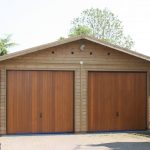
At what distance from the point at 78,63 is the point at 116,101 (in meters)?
2.18

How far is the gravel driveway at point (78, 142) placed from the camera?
13539mm

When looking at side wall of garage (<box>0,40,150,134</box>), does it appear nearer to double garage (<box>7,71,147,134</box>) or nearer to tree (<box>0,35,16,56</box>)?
double garage (<box>7,71,147,134</box>)

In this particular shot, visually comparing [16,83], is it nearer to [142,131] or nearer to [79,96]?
[79,96]

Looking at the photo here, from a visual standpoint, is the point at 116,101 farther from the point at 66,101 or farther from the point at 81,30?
the point at 81,30

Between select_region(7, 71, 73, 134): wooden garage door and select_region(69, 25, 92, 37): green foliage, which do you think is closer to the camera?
select_region(7, 71, 73, 134): wooden garage door

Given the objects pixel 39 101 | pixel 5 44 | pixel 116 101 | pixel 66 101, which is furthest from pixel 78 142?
pixel 5 44

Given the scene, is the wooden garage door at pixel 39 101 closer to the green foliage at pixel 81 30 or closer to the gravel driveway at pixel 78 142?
the gravel driveway at pixel 78 142

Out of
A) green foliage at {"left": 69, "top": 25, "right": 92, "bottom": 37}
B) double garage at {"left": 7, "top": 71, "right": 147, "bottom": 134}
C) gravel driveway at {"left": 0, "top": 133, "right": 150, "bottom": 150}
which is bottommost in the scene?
gravel driveway at {"left": 0, "top": 133, "right": 150, "bottom": 150}

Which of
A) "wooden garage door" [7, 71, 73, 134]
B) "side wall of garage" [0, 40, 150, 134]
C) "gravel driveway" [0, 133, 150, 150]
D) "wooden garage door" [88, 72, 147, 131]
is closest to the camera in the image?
"gravel driveway" [0, 133, 150, 150]

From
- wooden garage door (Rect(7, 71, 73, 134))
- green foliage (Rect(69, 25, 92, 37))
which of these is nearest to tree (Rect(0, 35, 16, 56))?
green foliage (Rect(69, 25, 92, 37))

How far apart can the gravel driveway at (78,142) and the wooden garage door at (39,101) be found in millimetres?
794

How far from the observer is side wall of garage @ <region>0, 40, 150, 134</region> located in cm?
1659

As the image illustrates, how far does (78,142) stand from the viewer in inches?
578

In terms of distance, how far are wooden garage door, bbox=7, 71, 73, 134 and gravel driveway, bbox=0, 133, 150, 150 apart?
794mm
